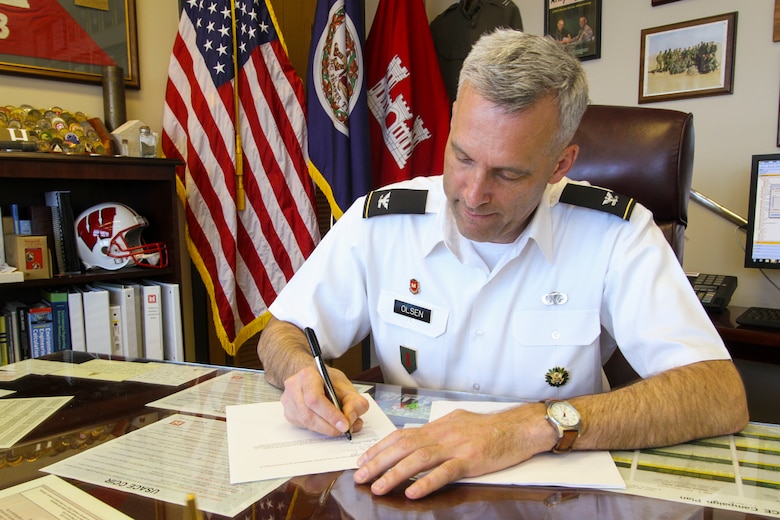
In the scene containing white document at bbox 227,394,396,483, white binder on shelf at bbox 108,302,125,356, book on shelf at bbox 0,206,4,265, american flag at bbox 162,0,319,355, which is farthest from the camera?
american flag at bbox 162,0,319,355

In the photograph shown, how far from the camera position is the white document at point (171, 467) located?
2.01ft

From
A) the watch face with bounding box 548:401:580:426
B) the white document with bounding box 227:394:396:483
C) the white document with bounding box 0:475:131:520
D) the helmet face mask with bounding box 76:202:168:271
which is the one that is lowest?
the white document with bounding box 227:394:396:483

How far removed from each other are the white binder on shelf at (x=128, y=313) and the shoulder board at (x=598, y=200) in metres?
1.43

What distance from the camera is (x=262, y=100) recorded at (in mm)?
2230

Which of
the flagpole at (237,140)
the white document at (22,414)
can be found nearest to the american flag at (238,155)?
the flagpole at (237,140)

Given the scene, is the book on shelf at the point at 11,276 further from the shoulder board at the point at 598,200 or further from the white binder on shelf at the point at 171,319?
the shoulder board at the point at 598,200

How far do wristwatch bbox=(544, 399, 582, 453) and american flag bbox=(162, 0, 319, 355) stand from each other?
5.47 ft

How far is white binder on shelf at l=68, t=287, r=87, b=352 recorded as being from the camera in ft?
5.74

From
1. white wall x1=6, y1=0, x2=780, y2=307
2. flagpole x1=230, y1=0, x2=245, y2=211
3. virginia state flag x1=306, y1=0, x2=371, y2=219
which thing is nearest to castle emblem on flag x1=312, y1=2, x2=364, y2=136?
virginia state flag x1=306, y1=0, x2=371, y2=219

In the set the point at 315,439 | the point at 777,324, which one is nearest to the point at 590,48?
the point at 777,324

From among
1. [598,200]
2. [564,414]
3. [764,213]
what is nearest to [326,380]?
[564,414]

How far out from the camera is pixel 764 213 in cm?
177

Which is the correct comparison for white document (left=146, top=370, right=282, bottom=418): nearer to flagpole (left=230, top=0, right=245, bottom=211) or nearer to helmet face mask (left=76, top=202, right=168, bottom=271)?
helmet face mask (left=76, top=202, right=168, bottom=271)

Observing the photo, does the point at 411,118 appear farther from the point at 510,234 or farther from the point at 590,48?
the point at 510,234
